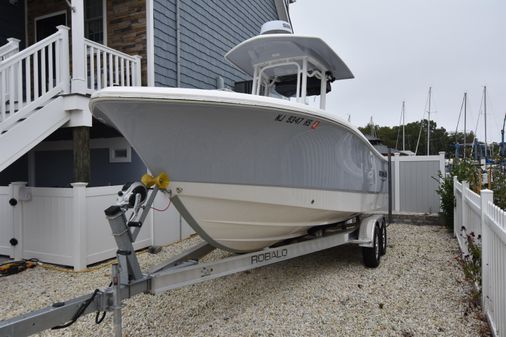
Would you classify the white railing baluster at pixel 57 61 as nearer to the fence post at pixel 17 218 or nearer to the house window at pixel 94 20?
the fence post at pixel 17 218

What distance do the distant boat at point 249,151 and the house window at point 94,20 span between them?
4.64 meters

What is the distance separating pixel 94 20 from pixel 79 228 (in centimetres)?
488

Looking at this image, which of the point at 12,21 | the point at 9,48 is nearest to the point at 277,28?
the point at 9,48

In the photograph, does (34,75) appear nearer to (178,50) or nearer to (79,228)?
(79,228)

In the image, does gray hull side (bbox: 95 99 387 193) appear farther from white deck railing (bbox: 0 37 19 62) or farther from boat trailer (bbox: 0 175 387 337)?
white deck railing (bbox: 0 37 19 62)

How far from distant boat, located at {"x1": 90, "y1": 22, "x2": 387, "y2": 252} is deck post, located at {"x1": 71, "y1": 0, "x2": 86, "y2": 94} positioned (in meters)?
2.67

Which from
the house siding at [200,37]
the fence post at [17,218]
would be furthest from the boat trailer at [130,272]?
the house siding at [200,37]

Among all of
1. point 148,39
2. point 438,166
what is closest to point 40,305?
point 148,39

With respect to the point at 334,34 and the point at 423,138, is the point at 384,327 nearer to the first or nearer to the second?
the point at 334,34

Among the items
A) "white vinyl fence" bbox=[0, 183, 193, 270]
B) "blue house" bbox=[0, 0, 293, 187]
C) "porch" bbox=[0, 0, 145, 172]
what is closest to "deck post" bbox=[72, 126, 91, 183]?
"blue house" bbox=[0, 0, 293, 187]

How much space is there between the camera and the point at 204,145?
314 centimetres

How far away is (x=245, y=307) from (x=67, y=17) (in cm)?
739

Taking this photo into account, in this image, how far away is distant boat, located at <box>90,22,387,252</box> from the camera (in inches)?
116

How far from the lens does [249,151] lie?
3342mm
